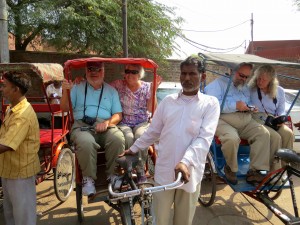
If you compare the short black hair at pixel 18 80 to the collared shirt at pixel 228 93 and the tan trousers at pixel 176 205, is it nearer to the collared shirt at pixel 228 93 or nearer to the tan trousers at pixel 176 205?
the tan trousers at pixel 176 205

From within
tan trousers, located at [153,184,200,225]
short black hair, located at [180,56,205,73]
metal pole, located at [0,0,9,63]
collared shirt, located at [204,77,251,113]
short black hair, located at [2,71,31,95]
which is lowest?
tan trousers, located at [153,184,200,225]

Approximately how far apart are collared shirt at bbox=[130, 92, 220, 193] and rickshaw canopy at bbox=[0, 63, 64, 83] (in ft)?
4.64

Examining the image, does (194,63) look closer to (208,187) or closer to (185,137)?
(185,137)

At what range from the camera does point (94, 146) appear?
306 centimetres

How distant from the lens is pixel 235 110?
12.5 ft

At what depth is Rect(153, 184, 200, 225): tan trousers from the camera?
7.75ft

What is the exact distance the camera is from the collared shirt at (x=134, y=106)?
3.60 metres

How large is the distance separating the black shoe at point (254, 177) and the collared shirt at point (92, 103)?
5.59 ft

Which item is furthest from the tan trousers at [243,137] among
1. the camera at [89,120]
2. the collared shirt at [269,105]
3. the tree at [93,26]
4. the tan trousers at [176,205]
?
the tree at [93,26]

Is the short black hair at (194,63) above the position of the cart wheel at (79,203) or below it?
above

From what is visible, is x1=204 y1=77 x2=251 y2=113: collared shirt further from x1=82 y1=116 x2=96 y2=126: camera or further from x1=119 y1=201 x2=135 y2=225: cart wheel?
x1=119 y1=201 x2=135 y2=225: cart wheel

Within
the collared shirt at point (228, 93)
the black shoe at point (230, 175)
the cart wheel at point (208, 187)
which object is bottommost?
the cart wheel at point (208, 187)

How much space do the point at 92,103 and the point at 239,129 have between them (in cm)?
187

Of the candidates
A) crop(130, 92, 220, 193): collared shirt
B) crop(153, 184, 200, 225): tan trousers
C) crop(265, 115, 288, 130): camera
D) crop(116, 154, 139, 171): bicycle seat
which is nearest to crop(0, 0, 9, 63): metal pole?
crop(116, 154, 139, 171): bicycle seat
